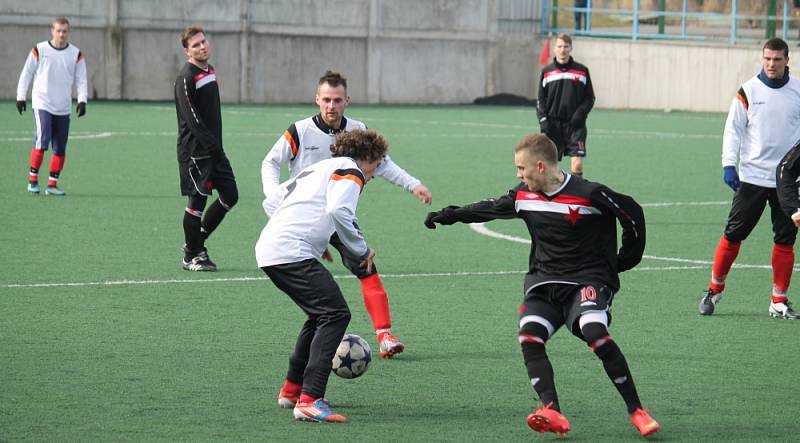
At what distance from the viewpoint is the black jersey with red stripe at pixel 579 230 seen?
629 cm

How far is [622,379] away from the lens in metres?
6.16

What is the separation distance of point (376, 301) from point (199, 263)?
337 centimetres

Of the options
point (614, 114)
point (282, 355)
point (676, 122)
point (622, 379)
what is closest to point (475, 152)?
point (676, 122)

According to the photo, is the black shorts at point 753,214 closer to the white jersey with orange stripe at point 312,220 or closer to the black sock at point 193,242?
the white jersey with orange stripe at point 312,220

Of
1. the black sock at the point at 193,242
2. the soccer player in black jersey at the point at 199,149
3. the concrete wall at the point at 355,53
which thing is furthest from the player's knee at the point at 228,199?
the concrete wall at the point at 355,53

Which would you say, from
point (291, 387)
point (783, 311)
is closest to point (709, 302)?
point (783, 311)

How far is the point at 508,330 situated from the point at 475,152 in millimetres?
13887

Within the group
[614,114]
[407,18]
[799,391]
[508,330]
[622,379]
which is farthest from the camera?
[407,18]

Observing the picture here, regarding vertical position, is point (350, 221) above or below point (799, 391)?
above

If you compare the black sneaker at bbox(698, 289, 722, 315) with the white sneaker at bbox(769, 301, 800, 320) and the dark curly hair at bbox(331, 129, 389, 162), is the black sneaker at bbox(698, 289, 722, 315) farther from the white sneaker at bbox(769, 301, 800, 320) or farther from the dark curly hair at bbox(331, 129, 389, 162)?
the dark curly hair at bbox(331, 129, 389, 162)

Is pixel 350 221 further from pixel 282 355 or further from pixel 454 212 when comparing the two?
pixel 282 355

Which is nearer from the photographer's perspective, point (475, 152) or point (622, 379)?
point (622, 379)

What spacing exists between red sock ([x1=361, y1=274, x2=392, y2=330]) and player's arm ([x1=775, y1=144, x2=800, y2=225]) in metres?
2.64

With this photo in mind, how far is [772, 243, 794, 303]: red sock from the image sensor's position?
9.41 m
